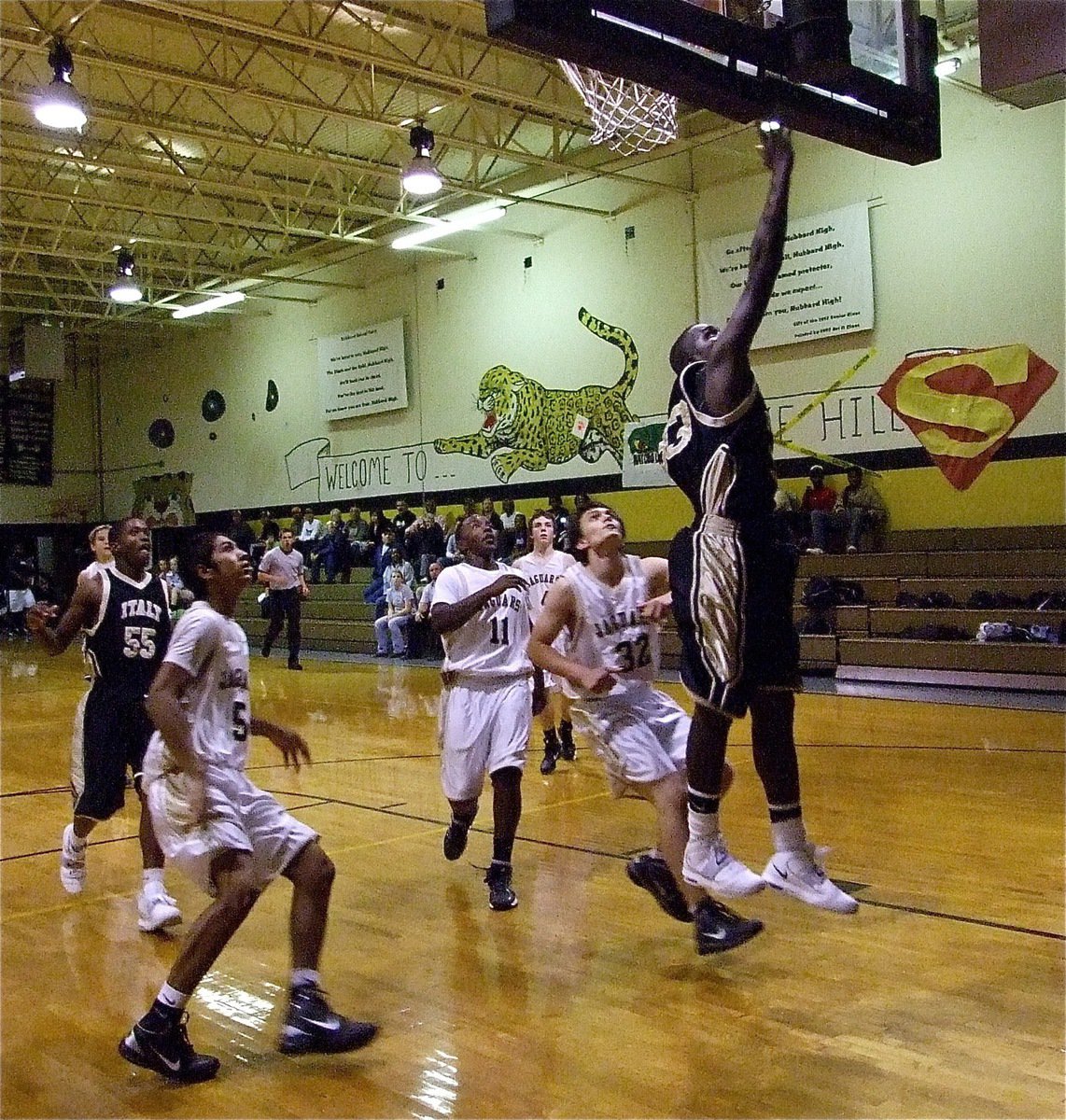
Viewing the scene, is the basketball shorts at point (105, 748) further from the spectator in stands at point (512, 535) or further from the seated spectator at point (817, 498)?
the spectator in stands at point (512, 535)

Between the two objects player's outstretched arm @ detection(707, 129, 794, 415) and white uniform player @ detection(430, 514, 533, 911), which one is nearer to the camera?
player's outstretched arm @ detection(707, 129, 794, 415)

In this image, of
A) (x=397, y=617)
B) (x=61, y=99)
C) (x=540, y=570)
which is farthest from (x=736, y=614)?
(x=397, y=617)

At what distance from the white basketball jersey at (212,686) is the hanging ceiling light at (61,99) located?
829 centimetres

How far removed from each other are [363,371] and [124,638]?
16.3m

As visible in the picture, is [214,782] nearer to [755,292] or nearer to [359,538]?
[755,292]

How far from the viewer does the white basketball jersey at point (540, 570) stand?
7879 millimetres

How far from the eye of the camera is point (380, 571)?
59.9ft

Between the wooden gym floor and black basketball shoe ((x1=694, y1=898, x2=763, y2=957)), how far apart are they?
7.4 inches

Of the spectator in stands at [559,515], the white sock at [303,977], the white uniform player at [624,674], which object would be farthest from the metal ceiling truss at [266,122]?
the white sock at [303,977]

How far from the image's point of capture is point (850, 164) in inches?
559

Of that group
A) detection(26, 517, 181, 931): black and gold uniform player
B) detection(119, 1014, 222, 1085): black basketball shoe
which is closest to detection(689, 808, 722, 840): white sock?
detection(119, 1014, 222, 1085): black basketball shoe

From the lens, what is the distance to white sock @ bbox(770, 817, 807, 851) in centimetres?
330

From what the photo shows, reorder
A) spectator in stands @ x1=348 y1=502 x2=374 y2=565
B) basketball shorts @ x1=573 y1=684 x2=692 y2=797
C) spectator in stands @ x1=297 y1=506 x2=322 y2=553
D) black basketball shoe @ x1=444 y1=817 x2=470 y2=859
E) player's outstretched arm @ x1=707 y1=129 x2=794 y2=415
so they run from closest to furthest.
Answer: player's outstretched arm @ x1=707 y1=129 x2=794 y2=415, basketball shorts @ x1=573 y1=684 x2=692 y2=797, black basketball shoe @ x1=444 y1=817 x2=470 y2=859, spectator in stands @ x1=348 y1=502 x2=374 y2=565, spectator in stands @ x1=297 y1=506 x2=322 y2=553

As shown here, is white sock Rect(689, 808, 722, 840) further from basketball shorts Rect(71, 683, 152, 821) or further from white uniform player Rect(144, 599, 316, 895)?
basketball shorts Rect(71, 683, 152, 821)
